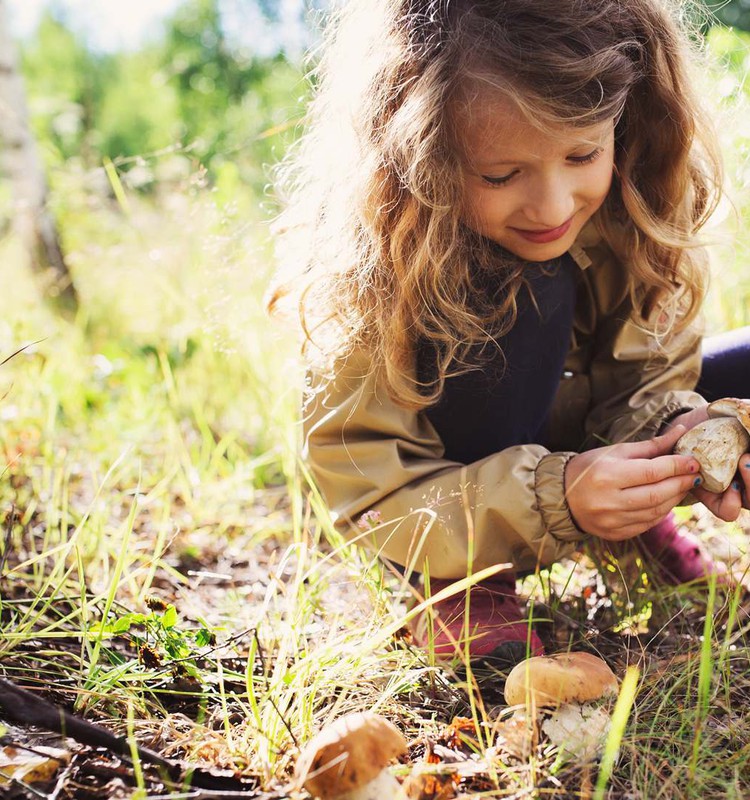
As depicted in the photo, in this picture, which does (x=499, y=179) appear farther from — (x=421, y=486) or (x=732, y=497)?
(x=732, y=497)

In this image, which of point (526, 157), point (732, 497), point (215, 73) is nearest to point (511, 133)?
point (526, 157)

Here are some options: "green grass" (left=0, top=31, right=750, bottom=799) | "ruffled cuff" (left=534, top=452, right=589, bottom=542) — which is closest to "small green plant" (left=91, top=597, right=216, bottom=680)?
"green grass" (left=0, top=31, right=750, bottom=799)

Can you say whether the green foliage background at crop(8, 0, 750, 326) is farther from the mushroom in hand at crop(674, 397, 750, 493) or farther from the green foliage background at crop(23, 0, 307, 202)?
the mushroom in hand at crop(674, 397, 750, 493)

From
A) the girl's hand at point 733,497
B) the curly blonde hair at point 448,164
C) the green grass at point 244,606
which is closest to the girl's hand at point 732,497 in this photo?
the girl's hand at point 733,497

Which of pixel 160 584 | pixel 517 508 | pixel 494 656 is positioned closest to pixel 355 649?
pixel 494 656

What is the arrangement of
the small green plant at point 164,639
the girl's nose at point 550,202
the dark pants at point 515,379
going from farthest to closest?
the dark pants at point 515,379, the girl's nose at point 550,202, the small green plant at point 164,639

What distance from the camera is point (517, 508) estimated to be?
4.45 ft

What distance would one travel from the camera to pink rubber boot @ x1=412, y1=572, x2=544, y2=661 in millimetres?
1296

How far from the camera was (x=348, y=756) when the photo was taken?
0.87 meters

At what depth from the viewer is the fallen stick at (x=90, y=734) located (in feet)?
3.23

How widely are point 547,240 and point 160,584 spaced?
1098 millimetres

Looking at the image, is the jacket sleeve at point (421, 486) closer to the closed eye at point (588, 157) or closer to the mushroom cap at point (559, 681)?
the mushroom cap at point (559, 681)

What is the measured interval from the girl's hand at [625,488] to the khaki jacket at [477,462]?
0.13ft

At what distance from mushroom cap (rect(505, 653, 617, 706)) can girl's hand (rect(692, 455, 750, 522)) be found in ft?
1.26
